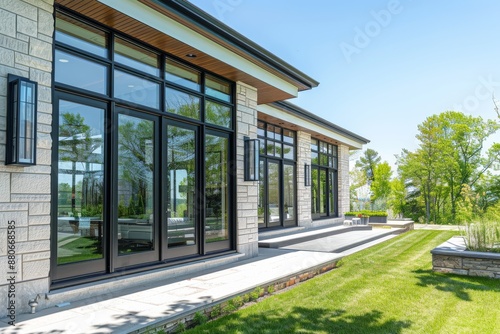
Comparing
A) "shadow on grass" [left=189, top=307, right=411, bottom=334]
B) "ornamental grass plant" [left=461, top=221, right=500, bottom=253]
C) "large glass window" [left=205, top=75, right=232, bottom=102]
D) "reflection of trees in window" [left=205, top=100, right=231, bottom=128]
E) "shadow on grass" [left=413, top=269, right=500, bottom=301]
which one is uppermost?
"large glass window" [left=205, top=75, right=232, bottom=102]

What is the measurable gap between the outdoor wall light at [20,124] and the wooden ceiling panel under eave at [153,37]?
1307mm

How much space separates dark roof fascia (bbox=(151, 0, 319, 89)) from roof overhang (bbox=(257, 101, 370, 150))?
247cm

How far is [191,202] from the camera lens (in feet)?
21.4

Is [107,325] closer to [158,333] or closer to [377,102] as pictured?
[158,333]

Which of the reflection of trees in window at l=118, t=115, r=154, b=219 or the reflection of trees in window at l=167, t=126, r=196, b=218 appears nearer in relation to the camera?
the reflection of trees in window at l=118, t=115, r=154, b=219

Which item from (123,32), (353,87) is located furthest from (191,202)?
(353,87)

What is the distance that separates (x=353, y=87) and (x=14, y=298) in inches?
508

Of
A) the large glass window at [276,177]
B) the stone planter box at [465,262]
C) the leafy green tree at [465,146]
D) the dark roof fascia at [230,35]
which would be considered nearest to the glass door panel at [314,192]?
the large glass window at [276,177]

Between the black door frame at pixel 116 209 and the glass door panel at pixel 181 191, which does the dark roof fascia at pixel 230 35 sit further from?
the glass door panel at pixel 181 191

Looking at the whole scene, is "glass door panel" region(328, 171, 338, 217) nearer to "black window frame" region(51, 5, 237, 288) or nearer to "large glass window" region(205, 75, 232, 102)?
"large glass window" region(205, 75, 232, 102)

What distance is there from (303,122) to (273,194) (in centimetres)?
279

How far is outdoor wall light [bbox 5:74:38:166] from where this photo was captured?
12.6 feet

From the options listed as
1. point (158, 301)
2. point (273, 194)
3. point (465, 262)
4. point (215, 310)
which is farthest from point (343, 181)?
Result: point (158, 301)

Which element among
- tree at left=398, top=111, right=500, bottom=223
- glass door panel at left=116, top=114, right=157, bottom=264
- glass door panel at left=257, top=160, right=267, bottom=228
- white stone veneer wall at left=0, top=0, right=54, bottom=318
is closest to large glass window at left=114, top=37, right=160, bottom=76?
glass door panel at left=116, top=114, right=157, bottom=264
